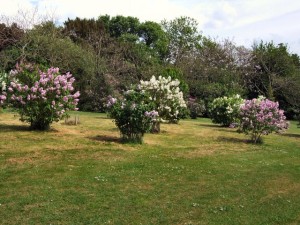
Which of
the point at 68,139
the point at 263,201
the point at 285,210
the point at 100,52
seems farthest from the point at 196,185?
the point at 100,52

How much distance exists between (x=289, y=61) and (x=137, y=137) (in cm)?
2989

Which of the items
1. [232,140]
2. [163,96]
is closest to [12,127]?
[163,96]

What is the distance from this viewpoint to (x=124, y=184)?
7.77 m

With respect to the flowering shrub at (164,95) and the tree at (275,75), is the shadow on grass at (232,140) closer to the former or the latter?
the flowering shrub at (164,95)

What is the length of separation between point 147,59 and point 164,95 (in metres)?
18.8

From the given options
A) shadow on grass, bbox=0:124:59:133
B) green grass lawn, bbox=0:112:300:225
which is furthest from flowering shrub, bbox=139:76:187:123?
shadow on grass, bbox=0:124:59:133

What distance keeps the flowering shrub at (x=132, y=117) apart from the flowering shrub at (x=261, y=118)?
4.07 metres

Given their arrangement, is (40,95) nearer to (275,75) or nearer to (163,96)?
(163,96)

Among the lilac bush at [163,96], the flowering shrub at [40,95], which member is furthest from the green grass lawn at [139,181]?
the lilac bush at [163,96]

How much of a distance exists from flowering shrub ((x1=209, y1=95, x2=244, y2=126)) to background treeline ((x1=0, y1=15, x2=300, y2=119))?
81.0 inches

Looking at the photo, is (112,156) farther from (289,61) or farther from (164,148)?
(289,61)

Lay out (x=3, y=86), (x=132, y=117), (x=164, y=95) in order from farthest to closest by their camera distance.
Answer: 1. (x=164, y=95)
2. (x=3, y=86)
3. (x=132, y=117)

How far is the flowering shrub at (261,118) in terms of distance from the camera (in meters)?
14.5

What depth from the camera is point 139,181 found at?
808 centimetres
